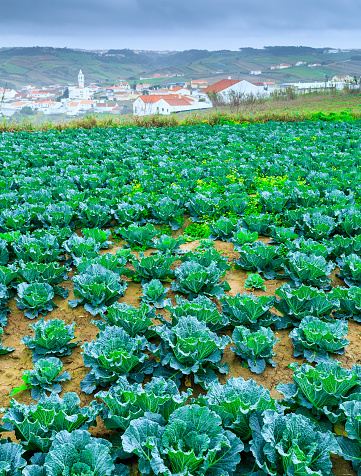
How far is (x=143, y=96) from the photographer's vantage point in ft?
238

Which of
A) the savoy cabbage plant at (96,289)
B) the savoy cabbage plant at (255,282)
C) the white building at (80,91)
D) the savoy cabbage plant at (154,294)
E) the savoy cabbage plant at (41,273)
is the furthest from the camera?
the white building at (80,91)

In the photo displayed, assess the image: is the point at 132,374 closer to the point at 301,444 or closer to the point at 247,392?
the point at 247,392

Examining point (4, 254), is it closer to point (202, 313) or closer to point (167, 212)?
point (167, 212)

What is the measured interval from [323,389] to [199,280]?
6.64 ft

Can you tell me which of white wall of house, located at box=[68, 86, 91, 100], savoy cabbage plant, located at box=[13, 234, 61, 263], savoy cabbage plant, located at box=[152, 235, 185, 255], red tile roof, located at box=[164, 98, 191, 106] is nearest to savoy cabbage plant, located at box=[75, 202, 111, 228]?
savoy cabbage plant, located at box=[13, 234, 61, 263]

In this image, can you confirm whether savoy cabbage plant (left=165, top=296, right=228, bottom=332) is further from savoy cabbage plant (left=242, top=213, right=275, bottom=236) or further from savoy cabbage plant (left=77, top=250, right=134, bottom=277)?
savoy cabbage plant (left=242, top=213, right=275, bottom=236)

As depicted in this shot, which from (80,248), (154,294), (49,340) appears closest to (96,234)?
(80,248)

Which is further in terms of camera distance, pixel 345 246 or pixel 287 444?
pixel 345 246

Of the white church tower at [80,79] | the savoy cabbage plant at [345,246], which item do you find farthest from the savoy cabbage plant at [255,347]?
the white church tower at [80,79]

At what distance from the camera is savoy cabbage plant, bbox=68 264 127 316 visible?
14.6 feet

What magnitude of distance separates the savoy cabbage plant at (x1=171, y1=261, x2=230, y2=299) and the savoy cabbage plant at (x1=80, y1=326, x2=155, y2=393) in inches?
46.6

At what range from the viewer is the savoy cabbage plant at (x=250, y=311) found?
3998 millimetres

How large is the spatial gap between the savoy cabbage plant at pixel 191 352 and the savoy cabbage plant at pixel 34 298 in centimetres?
170

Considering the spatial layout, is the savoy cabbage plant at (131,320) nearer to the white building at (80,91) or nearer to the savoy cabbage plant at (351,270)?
the savoy cabbage plant at (351,270)
